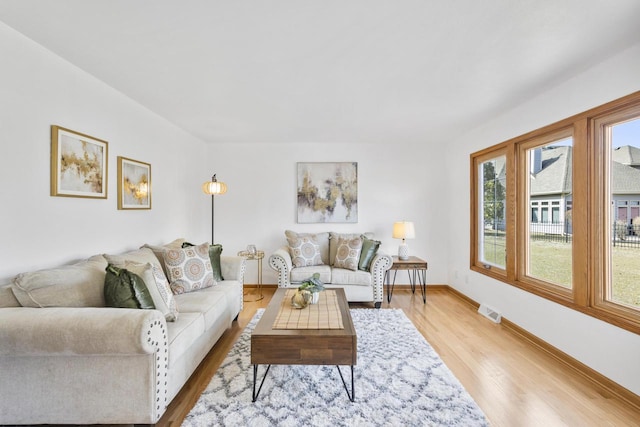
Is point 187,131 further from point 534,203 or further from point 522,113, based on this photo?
point 534,203

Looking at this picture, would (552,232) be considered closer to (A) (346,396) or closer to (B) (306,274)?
(A) (346,396)

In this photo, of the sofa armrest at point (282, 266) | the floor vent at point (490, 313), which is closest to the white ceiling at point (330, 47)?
the sofa armrest at point (282, 266)

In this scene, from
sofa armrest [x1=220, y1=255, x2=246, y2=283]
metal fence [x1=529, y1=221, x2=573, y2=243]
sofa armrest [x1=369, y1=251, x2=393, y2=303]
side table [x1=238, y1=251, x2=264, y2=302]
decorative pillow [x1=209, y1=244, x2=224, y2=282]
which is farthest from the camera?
side table [x1=238, y1=251, x2=264, y2=302]

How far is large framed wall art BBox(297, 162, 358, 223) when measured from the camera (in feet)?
15.7

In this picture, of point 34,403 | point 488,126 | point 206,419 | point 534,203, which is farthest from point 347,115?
point 34,403

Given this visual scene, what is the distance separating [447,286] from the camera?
478 centimetres

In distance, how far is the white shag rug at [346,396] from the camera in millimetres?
1778

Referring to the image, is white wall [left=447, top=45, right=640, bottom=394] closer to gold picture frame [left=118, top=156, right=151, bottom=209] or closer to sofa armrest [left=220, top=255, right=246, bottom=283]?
sofa armrest [left=220, top=255, right=246, bottom=283]

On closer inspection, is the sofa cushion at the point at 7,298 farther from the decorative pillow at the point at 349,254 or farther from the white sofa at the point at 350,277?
the decorative pillow at the point at 349,254

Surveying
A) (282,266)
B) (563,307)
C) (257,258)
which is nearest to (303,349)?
(282,266)

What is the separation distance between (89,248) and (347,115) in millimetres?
2883

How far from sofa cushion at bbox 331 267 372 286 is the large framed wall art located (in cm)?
113

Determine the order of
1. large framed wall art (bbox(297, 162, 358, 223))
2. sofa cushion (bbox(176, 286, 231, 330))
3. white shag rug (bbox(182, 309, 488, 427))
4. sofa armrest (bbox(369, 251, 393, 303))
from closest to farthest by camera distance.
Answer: white shag rug (bbox(182, 309, 488, 427)), sofa cushion (bbox(176, 286, 231, 330)), sofa armrest (bbox(369, 251, 393, 303)), large framed wall art (bbox(297, 162, 358, 223))

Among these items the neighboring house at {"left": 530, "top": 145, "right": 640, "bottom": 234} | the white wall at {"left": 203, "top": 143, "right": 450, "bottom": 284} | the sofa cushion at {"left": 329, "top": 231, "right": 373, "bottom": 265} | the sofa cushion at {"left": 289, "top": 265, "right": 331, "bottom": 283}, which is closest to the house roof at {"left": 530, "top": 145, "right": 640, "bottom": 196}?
the neighboring house at {"left": 530, "top": 145, "right": 640, "bottom": 234}
